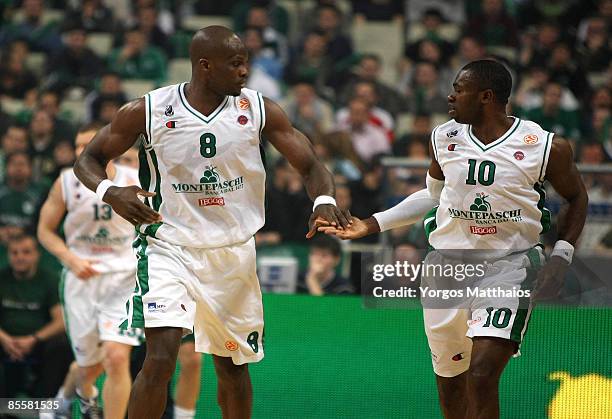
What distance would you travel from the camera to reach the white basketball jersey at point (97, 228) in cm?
822

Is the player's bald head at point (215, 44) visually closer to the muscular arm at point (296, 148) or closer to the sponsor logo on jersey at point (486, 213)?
the muscular arm at point (296, 148)

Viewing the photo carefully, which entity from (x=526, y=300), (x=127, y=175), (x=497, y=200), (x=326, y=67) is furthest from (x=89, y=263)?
(x=326, y=67)

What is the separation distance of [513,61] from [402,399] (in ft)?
28.1

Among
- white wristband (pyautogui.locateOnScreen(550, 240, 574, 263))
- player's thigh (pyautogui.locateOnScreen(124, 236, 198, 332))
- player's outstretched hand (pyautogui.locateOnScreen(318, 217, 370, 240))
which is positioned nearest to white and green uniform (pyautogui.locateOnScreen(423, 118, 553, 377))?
white wristband (pyautogui.locateOnScreen(550, 240, 574, 263))

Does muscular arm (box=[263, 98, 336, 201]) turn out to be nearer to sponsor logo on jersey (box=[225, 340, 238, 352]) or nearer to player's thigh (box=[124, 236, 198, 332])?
player's thigh (box=[124, 236, 198, 332])

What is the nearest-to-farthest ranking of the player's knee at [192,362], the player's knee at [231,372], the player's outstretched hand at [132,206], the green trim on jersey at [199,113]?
the player's outstretched hand at [132,206], the green trim on jersey at [199,113], the player's knee at [231,372], the player's knee at [192,362]

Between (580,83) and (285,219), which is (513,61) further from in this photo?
(285,219)

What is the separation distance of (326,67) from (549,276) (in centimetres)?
914

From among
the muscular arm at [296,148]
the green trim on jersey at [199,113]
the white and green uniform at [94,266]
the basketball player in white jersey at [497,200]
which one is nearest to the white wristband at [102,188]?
the green trim on jersey at [199,113]

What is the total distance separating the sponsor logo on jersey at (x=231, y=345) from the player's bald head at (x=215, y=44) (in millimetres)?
1606

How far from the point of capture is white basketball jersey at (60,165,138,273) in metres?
8.22

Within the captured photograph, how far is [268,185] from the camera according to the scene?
12.3 meters

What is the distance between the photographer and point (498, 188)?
6227 mm

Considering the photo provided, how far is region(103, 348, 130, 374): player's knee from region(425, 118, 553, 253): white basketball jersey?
2.65 meters
